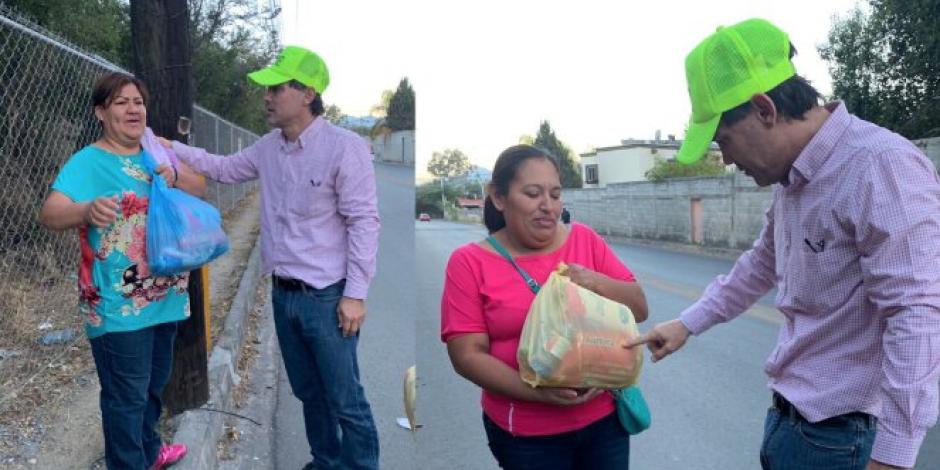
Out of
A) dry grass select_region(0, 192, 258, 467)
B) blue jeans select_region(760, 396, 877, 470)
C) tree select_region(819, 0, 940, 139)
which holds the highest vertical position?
tree select_region(819, 0, 940, 139)

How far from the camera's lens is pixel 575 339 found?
170cm

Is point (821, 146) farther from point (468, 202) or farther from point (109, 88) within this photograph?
point (109, 88)

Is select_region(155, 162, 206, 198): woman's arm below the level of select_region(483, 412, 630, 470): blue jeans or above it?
above

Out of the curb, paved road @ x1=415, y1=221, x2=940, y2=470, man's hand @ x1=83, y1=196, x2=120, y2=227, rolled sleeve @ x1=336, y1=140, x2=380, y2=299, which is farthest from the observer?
the curb

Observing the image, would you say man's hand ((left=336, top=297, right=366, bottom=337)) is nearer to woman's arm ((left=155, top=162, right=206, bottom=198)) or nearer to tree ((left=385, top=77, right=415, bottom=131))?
woman's arm ((left=155, top=162, right=206, bottom=198))

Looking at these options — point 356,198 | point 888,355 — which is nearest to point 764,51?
point 888,355

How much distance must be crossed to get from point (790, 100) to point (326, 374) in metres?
2.04

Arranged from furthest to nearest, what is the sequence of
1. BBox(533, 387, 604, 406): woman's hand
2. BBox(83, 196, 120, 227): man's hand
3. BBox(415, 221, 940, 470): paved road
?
BBox(83, 196, 120, 227): man's hand → BBox(415, 221, 940, 470): paved road → BBox(533, 387, 604, 406): woman's hand

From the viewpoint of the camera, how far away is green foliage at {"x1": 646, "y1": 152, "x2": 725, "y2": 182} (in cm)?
201

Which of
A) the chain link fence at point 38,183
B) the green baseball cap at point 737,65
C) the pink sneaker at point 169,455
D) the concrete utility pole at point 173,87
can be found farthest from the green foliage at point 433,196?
the chain link fence at point 38,183

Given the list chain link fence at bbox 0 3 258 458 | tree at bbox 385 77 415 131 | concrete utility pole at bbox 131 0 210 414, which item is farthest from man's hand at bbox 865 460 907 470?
chain link fence at bbox 0 3 258 458

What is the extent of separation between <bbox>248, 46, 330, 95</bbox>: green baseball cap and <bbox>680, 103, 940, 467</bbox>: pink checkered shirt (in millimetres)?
1836

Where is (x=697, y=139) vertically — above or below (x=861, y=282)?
above

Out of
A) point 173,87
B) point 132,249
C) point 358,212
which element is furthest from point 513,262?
point 173,87
